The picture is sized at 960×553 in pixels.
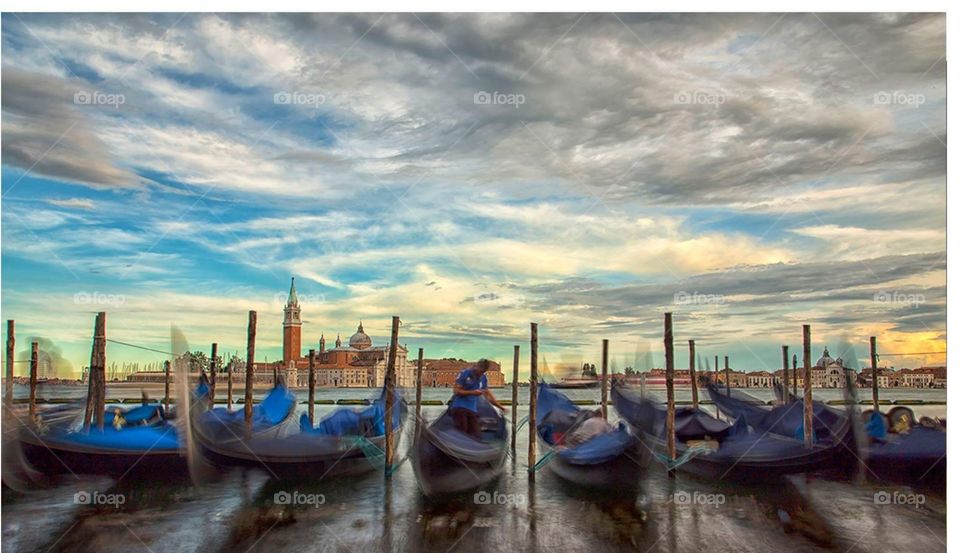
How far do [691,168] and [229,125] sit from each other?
3821 mm

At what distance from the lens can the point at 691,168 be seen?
19.3 feet

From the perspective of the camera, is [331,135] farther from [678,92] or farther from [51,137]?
Result: [678,92]

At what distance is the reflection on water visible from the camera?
5016mm

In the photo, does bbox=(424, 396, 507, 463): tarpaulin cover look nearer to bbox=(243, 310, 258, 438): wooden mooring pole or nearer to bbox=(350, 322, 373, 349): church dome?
bbox=(243, 310, 258, 438): wooden mooring pole

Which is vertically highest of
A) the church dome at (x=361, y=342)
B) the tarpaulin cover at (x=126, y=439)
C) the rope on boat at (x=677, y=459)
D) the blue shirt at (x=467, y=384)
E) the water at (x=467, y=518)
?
the blue shirt at (x=467, y=384)

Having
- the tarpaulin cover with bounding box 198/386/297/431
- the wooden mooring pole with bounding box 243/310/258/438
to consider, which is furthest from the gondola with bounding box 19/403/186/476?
the wooden mooring pole with bounding box 243/310/258/438

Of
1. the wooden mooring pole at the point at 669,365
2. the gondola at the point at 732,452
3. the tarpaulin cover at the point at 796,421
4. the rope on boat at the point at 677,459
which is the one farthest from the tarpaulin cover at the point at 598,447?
the tarpaulin cover at the point at 796,421

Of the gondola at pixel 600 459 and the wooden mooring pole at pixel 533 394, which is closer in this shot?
the gondola at pixel 600 459

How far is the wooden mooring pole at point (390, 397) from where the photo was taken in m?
6.91

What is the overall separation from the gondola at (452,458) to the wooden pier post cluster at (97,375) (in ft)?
10.6

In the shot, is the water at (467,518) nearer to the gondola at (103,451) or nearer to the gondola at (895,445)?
the gondola at (103,451)

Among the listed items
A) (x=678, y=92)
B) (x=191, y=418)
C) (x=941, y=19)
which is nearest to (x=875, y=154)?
(x=941, y=19)

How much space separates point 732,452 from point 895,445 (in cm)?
164

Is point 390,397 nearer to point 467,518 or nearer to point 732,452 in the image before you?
point 467,518
